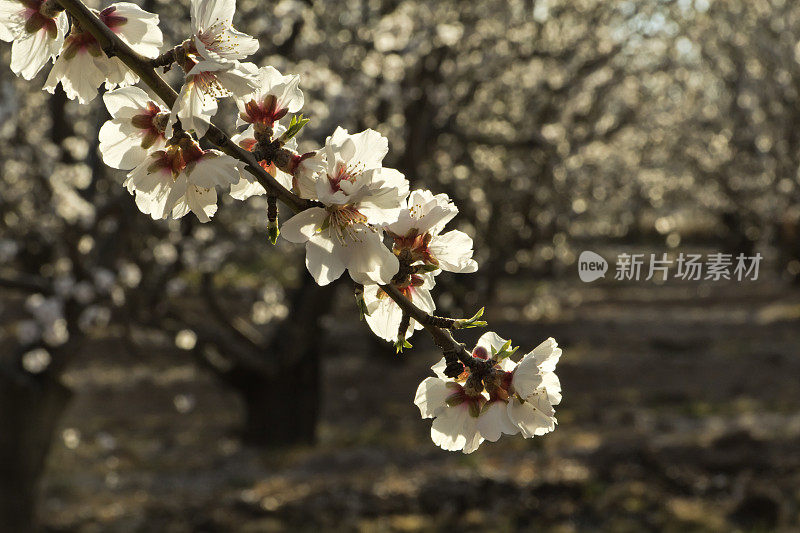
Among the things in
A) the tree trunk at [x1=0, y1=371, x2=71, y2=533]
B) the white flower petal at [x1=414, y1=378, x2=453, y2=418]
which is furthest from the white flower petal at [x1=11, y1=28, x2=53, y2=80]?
the tree trunk at [x1=0, y1=371, x2=71, y2=533]

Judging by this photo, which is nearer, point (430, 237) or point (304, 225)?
point (304, 225)

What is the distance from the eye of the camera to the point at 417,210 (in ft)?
3.51

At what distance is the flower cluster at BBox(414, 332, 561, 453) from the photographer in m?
1.01

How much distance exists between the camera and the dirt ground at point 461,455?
5598 millimetres

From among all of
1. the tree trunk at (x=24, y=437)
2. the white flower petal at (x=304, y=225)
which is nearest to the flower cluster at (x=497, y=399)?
the white flower petal at (x=304, y=225)

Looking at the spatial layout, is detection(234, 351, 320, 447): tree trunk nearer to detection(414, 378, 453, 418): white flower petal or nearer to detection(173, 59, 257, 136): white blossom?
detection(414, 378, 453, 418): white flower petal

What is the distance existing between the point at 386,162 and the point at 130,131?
4.68m

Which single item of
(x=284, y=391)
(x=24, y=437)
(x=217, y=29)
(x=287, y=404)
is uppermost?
(x=284, y=391)

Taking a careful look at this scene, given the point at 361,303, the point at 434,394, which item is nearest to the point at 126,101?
the point at 361,303

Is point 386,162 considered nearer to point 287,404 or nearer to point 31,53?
point 287,404

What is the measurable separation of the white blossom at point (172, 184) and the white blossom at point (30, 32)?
167 millimetres

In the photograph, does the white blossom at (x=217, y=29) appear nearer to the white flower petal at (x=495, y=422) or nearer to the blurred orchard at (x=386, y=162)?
the white flower petal at (x=495, y=422)

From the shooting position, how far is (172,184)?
3.26 feet

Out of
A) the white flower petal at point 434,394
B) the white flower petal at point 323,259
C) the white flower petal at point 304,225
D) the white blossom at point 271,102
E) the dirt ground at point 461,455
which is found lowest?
the white flower petal at point 434,394
